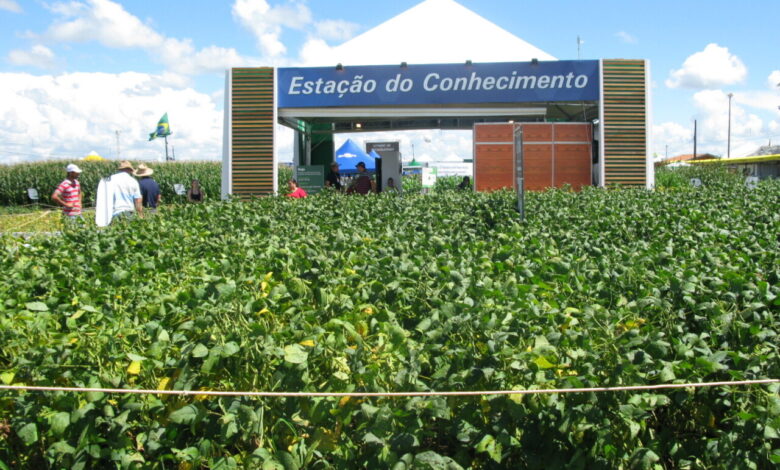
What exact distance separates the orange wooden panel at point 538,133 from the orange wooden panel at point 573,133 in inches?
8.5

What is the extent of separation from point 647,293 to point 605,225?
3.26 m

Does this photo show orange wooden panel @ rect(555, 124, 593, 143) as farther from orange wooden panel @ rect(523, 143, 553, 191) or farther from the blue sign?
the blue sign

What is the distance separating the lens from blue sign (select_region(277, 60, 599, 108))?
16109 millimetres

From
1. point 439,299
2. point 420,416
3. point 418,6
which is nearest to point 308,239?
point 439,299

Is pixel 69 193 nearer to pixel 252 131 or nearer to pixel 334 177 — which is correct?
pixel 252 131

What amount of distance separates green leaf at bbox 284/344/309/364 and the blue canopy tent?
26.1 metres

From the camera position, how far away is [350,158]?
29859mm

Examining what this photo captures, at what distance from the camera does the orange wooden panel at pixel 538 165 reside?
1678 centimetres

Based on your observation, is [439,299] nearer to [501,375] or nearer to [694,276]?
[501,375]

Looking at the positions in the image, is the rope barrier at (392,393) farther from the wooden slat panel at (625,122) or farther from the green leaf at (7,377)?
the wooden slat panel at (625,122)

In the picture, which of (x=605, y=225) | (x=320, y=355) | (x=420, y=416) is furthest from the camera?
(x=605, y=225)

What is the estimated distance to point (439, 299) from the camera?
3119 mm

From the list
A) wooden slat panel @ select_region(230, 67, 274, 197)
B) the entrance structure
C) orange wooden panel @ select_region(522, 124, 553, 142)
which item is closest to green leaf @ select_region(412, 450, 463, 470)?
the entrance structure

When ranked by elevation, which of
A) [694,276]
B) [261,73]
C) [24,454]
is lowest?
[24,454]
